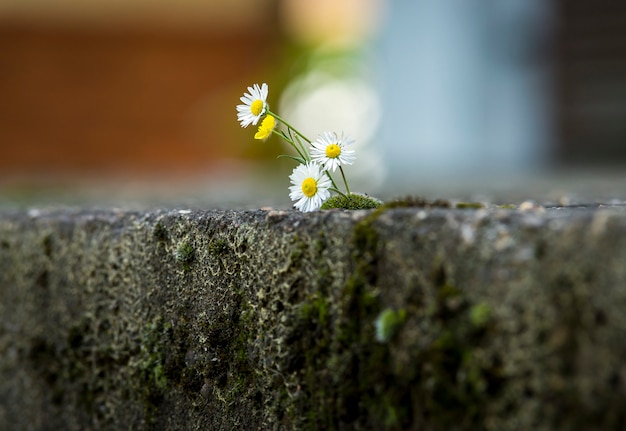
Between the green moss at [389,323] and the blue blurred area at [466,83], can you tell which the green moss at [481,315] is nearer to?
the green moss at [389,323]

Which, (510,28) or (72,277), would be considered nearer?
(72,277)

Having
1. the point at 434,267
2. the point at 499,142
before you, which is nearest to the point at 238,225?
the point at 434,267

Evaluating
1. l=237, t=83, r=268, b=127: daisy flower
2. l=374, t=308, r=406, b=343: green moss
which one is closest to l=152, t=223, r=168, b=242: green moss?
l=237, t=83, r=268, b=127: daisy flower

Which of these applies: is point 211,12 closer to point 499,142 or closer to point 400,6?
point 400,6

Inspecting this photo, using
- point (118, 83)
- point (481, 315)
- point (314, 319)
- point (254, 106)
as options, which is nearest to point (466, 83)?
point (254, 106)

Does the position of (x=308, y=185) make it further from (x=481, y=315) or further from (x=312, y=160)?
(x=481, y=315)

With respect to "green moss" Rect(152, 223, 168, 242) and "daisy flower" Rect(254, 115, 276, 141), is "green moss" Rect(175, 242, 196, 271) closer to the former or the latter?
"green moss" Rect(152, 223, 168, 242)
